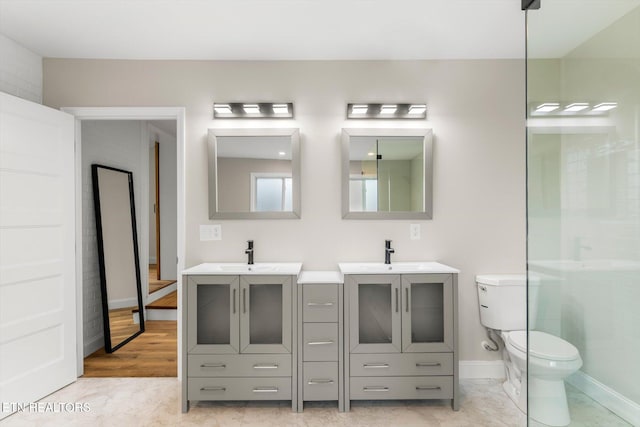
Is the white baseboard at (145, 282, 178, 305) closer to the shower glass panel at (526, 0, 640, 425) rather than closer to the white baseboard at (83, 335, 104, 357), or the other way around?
the white baseboard at (83, 335, 104, 357)

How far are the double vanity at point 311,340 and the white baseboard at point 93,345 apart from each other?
1.40 meters

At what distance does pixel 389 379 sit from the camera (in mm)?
2105

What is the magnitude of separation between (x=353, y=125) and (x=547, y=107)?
1400 mm

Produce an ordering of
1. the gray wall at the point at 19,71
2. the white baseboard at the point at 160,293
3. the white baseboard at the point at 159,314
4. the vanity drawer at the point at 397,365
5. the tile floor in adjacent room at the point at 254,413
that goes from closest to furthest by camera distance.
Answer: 1. the tile floor in adjacent room at the point at 254,413
2. the vanity drawer at the point at 397,365
3. the gray wall at the point at 19,71
4. the white baseboard at the point at 159,314
5. the white baseboard at the point at 160,293

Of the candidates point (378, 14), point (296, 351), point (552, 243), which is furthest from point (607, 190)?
point (296, 351)

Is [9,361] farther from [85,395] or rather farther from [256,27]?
[256,27]

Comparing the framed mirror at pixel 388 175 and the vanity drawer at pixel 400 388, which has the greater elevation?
the framed mirror at pixel 388 175

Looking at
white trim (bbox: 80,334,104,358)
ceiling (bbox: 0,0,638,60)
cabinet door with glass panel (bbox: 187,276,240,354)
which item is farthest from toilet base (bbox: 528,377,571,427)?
white trim (bbox: 80,334,104,358)

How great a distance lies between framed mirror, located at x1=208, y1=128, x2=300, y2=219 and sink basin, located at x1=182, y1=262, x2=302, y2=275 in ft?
1.19

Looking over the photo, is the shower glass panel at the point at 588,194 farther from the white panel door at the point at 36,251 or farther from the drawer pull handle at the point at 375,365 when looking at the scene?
the white panel door at the point at 36,251

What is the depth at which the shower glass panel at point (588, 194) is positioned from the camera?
105 cm

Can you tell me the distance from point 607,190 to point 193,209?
2431 mm

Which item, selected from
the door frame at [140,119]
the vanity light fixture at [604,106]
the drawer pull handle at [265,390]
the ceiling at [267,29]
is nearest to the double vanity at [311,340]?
the drawer pull handle at [265,390]

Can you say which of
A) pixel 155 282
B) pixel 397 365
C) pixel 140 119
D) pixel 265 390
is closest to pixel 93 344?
pixel 155 282
